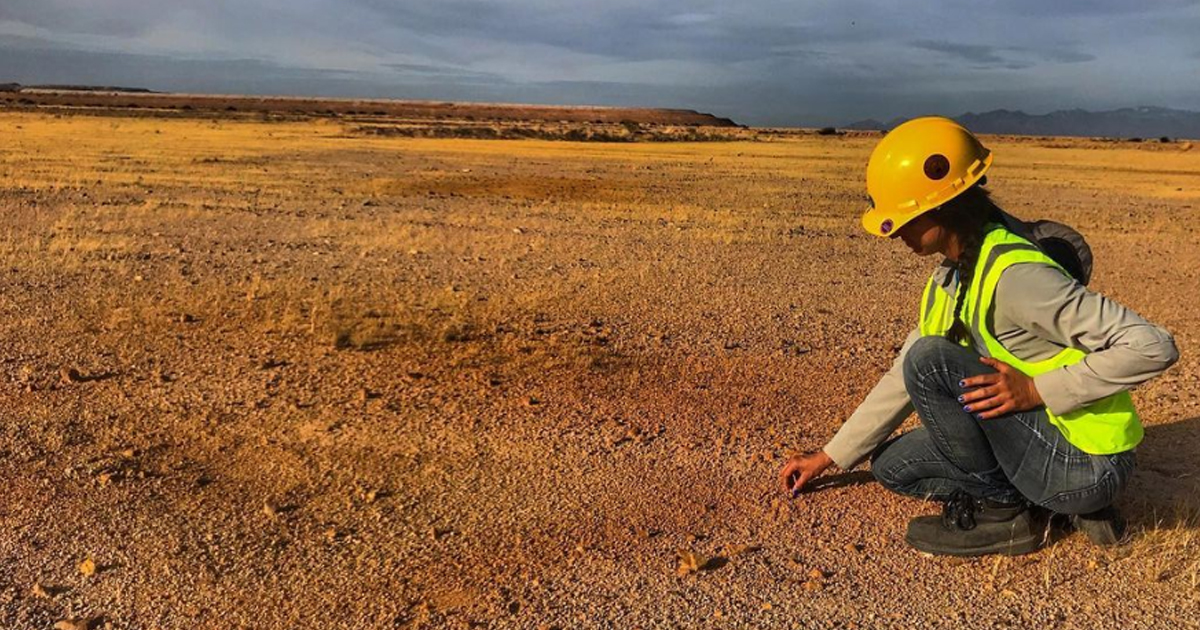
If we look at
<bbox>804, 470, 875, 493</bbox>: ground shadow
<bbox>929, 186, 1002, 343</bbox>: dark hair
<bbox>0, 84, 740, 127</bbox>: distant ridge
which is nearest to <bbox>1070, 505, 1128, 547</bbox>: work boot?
<bbox>804, 470, 875, 493</bbox>: ground shadow

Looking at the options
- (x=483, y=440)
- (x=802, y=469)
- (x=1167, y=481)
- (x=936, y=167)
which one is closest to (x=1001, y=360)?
(x=936, y=167)

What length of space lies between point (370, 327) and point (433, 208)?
8283 millimetres

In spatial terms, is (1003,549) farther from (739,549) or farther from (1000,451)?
(739,549)

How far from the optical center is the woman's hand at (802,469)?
377cm

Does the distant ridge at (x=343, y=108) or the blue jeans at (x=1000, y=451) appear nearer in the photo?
the blue jeans at (x=1000, y=451)

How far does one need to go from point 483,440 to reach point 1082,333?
2.88 metres

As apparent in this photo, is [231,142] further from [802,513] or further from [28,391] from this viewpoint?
[802,513]

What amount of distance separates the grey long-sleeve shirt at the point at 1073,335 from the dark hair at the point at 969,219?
0.63 feet

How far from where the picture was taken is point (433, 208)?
14539 millimetres

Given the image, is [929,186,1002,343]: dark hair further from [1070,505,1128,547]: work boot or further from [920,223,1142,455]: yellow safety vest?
[1070,505,1128,547]: work boot

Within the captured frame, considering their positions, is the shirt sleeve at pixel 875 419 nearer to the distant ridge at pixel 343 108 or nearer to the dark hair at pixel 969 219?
the dark hair at pixel 969 219

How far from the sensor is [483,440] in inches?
179

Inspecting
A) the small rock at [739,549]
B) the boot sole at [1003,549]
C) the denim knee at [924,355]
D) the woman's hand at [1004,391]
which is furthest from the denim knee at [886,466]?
the woman's hand at [1004,391]

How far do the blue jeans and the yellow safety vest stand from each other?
0.06 m
